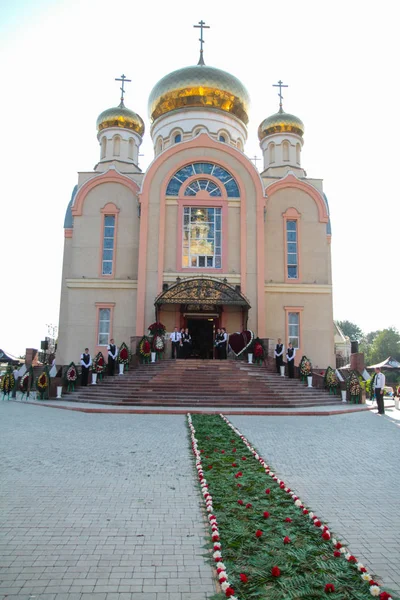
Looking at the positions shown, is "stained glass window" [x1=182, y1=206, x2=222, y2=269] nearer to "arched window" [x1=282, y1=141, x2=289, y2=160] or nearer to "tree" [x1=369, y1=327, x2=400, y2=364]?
"arched window" [x1=282, y1=141, x2=289, y2=160]

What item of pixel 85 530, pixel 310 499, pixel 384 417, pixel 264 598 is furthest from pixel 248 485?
pixel 384 417

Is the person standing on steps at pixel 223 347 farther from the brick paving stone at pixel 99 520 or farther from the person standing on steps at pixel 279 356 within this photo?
the brick paving stone at pixel 99 520

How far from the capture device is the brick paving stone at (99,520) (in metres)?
2.94

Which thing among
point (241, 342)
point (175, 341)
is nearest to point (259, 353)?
point (241, 342)

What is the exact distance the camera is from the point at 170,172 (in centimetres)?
1998

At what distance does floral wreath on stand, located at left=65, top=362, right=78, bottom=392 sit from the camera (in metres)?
14.6

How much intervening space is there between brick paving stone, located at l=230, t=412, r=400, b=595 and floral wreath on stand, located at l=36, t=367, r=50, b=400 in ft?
20.1

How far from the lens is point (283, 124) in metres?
23.8

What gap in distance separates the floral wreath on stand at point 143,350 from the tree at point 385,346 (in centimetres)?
4956

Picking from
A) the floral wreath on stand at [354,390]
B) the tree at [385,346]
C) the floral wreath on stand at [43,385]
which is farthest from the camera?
the tree at [385,346]

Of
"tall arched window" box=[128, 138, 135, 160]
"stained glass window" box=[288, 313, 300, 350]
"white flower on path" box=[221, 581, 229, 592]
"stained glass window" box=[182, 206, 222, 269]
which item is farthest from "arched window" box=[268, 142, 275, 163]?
"white flower on path" box=[221, 581, 229, 592]

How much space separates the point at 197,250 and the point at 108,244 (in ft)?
12.6

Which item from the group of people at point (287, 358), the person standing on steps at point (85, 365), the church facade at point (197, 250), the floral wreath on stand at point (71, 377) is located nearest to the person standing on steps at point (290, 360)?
the group of people at point (287, 358)

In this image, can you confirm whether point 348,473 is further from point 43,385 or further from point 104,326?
point 104,326
